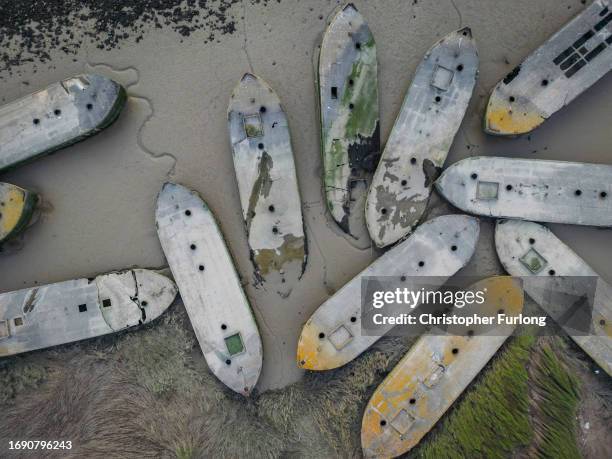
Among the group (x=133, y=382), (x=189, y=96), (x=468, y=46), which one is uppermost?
(x=468, y=46)

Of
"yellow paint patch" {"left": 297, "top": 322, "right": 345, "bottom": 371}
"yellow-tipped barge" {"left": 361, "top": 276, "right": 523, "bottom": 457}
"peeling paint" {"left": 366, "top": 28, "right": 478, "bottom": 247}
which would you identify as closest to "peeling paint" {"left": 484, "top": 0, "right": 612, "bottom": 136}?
"peeling paint" {"left": 366, "top": 28, "right": 478, "bottom": 247}

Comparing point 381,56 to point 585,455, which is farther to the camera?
point 381,56

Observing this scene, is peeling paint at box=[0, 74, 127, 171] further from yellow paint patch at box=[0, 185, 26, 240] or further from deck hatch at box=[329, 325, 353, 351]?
deck hatch at box=[329, 325, 353, 351]

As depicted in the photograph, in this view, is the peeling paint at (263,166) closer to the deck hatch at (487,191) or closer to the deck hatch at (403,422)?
the deck hatch at (487,191)

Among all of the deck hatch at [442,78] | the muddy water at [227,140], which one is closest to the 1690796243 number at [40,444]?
the muddy water at [227,140]

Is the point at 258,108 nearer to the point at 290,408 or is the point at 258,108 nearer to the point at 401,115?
the point at 401,115

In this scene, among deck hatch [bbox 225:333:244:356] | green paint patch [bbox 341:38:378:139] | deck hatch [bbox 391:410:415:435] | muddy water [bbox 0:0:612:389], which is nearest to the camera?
deck hatch [bbox 391:410:415:435]

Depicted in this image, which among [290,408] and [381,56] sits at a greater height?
[381,56]

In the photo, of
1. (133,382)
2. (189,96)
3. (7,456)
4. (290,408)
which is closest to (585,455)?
(290,408)
